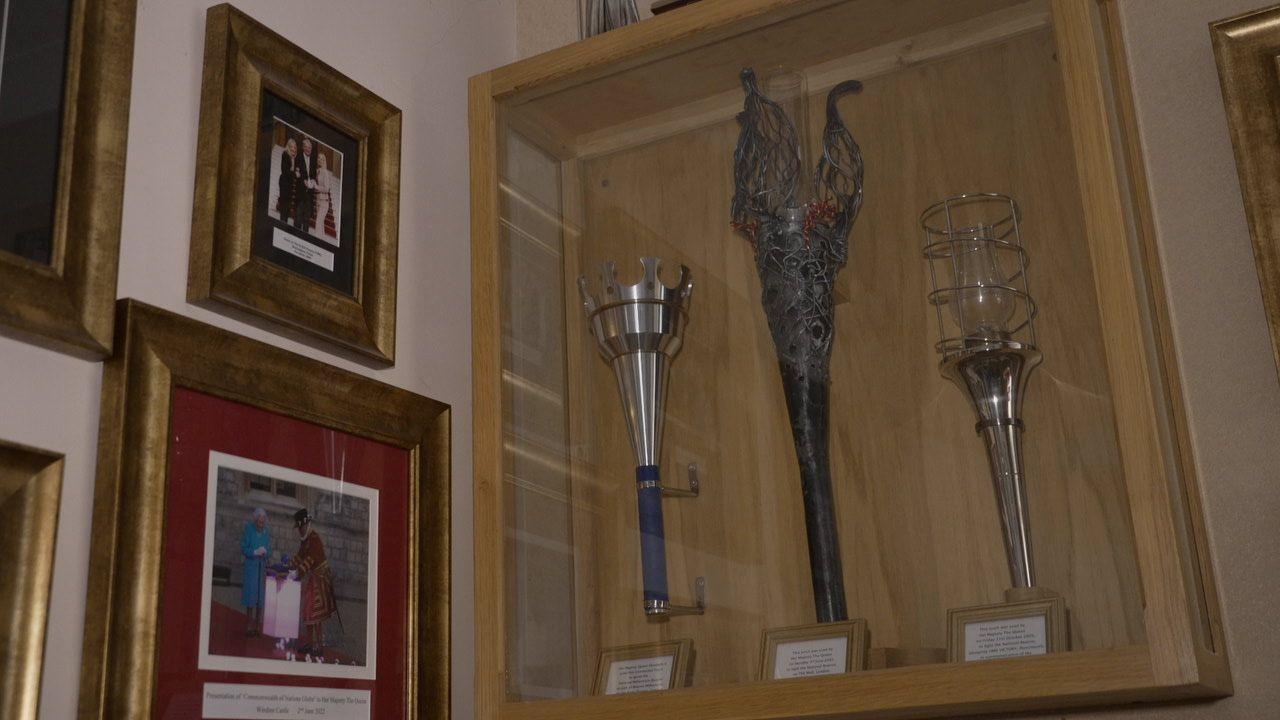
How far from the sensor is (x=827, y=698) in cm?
104

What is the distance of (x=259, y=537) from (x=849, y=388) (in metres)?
0.55

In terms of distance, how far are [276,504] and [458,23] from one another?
0.69 m

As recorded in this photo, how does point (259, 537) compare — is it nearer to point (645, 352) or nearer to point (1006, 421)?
point (645, 352)

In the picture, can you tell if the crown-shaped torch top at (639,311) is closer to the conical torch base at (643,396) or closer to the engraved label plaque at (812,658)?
the conical torch base at (643,396)

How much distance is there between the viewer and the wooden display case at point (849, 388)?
1.00 metres

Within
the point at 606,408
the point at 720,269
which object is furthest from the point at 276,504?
the point at 720,269

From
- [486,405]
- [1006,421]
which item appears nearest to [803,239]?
[1006,421]

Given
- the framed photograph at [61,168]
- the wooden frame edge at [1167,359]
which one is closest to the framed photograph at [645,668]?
the wooden frame edge at [1167,359]

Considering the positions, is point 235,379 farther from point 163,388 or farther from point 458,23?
point 458,23

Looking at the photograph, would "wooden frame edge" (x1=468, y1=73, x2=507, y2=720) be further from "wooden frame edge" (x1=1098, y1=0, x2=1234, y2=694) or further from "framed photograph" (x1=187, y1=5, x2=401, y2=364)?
"wooden frame edge" (x1=1098, y1=0, x2=1234, y2=694)

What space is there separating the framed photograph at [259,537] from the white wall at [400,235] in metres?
0.02

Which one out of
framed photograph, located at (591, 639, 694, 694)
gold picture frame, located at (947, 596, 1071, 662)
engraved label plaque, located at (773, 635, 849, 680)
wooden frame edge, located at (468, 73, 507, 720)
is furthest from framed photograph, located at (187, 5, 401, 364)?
gold picture frame, located at (947, 596, 1071, 662)

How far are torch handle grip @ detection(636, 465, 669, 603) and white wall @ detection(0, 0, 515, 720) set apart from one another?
0.20 m

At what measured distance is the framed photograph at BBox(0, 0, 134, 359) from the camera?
867mm
